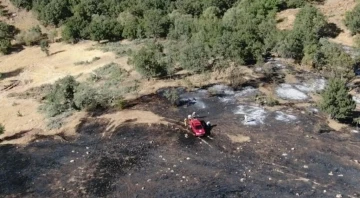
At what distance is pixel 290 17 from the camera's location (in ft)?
234

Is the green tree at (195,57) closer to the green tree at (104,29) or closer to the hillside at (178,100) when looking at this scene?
the hillside at (178,100)

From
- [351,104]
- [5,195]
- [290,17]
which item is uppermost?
[290,17]

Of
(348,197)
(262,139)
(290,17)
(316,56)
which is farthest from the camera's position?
(290,17)

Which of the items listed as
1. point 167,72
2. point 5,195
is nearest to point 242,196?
point 5,195

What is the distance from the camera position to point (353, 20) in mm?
64000

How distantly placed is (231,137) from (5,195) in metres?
21.9

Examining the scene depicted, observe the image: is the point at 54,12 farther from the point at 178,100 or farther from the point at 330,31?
the point at 330,31

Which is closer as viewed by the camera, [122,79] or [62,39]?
[122,79]

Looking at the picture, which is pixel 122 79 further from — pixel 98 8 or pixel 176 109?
pixel 98 8

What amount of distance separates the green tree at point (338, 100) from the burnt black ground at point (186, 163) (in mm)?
2179

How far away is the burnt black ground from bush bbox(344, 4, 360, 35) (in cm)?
2295

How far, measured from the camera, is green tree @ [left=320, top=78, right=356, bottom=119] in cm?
4456

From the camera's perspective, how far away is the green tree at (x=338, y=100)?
4456cm

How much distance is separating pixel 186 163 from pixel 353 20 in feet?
124
